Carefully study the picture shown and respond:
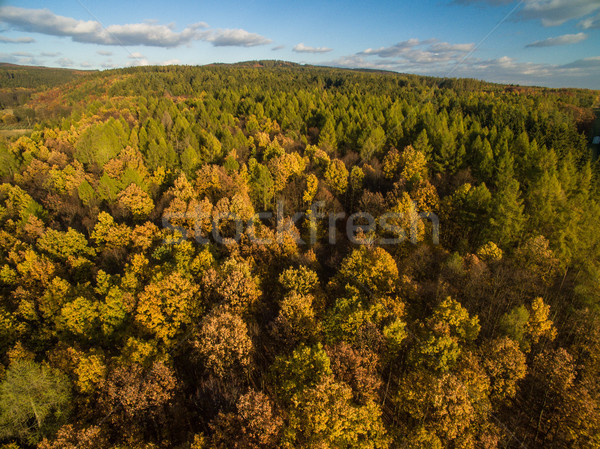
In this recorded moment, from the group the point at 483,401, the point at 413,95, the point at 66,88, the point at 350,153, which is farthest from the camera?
the point at 66,88

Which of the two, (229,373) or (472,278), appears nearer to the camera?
(229,373)

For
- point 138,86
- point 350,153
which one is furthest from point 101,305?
point 138,86

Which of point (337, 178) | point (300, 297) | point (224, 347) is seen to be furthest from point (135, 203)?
point (337, 178)

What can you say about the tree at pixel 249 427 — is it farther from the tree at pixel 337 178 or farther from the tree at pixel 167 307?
the tree at pixel 337 178

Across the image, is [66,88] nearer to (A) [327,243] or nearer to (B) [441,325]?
(A) [327,243]

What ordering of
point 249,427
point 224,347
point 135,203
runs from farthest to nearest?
point 135,203, point 224,347, point 249,427

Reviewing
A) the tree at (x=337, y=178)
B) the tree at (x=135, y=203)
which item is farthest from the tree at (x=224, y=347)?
the tree at (x=337, y=178)

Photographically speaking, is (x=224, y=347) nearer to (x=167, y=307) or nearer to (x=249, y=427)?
(x=249, y=427)
